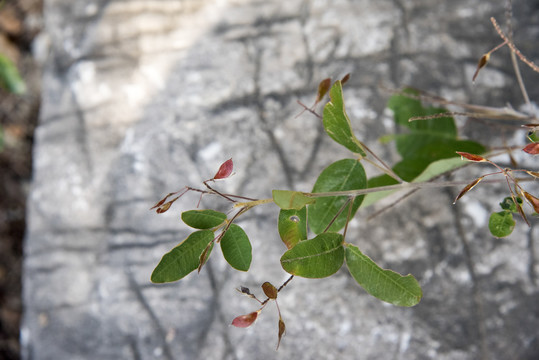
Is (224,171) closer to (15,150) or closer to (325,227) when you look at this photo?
(325,227)

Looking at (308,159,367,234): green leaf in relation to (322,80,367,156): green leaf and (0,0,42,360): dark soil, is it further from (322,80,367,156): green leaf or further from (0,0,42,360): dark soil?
(0,0,42,360): dark soil

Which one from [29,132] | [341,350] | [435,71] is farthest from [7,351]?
[435,71]

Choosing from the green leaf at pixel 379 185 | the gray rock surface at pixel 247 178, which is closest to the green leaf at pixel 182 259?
the green leaf at pixel 379 185

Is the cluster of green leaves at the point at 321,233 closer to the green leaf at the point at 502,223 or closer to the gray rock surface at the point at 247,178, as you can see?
the green leaf at the point at 502,223

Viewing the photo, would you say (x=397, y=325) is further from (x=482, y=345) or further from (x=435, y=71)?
(x=435, y=71)

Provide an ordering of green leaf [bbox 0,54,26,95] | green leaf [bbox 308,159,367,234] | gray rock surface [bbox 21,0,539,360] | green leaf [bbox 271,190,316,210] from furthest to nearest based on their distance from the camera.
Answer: green leaf [bbox 0,54,26,95], gray rock surface [bbox 21,0,539,360], green leaf [bbox 308,159,367,234], green leaf [bbox 271,190,316,210]

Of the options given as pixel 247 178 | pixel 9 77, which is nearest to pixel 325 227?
pixel 247 178

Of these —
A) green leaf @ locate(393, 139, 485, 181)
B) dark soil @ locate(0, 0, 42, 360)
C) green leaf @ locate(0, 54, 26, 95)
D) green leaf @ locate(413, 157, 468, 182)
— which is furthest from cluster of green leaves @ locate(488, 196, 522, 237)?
dark soil @ locate(0, 0, 42, 360)
